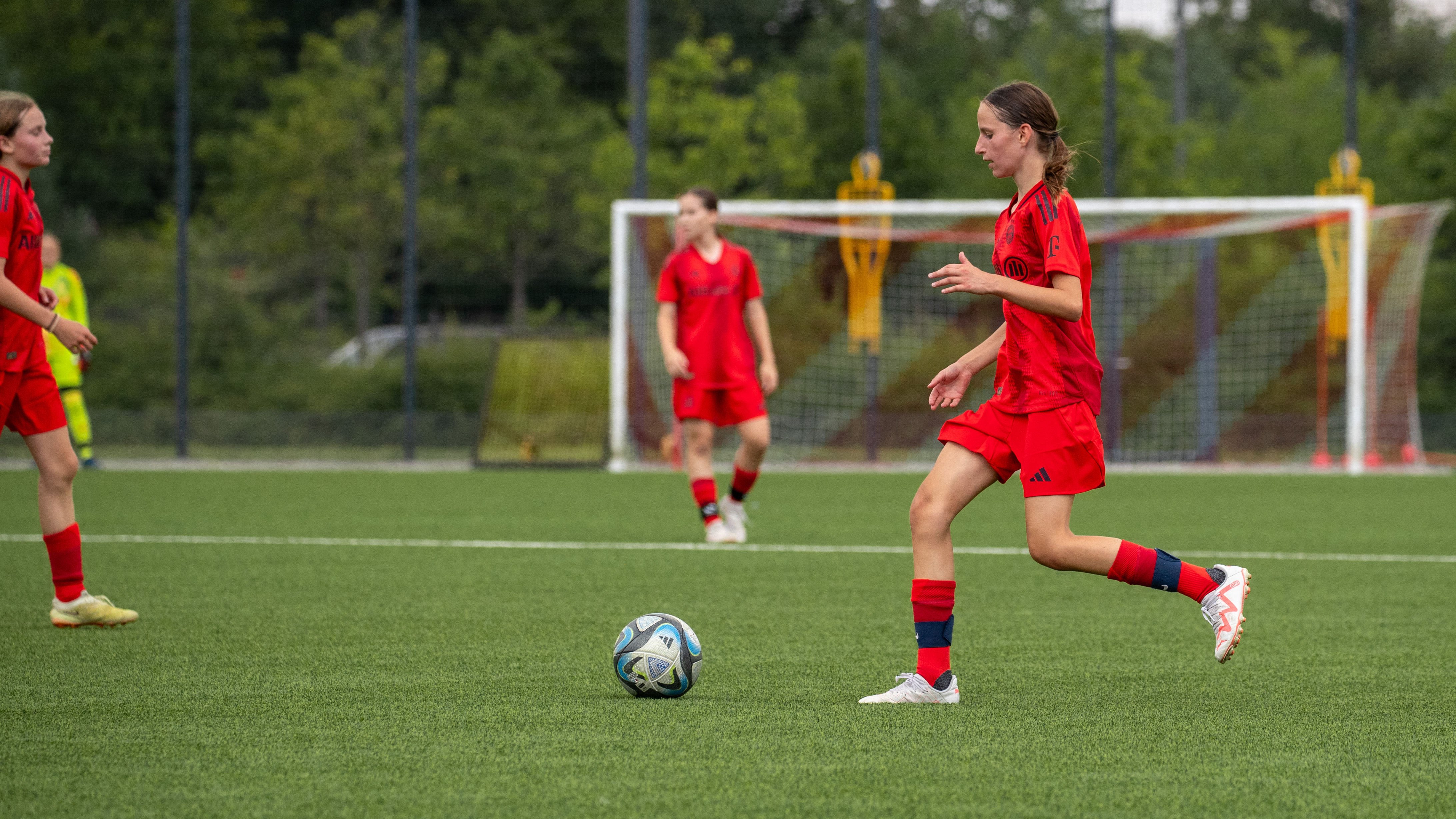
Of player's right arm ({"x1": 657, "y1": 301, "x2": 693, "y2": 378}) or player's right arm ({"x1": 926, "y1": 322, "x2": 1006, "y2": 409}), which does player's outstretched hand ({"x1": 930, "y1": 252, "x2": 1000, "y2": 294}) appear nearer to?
player's right arm ({"x1": 926, "y1": 322, "x2": 1006, "y2": 409})

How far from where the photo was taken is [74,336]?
5.09 metres

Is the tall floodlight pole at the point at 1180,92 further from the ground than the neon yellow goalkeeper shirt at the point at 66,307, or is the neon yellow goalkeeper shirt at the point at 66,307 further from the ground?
the tall floodlight pole at the point at 1180,92

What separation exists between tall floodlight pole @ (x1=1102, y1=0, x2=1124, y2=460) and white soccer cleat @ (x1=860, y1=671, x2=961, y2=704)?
13.1m

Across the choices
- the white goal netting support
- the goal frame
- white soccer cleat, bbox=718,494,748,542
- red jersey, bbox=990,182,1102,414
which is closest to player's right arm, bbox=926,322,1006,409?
red jersey, bbox=990,182,1102,414

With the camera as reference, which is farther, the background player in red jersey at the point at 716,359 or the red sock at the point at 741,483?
the red sock at the point at 741,483

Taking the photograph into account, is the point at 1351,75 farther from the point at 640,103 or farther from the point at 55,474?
the point at 55,474

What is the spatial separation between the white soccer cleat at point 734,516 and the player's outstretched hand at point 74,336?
4.02m

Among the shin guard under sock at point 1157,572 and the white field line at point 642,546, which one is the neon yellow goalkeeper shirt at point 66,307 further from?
the shin guard under sock at point 1157,572

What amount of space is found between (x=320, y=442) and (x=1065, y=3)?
944 inches

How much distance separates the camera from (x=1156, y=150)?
21.0 metres

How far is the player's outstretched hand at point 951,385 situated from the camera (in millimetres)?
4379

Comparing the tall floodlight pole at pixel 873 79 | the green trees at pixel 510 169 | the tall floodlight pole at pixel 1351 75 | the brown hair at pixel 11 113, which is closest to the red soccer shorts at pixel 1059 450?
the brown hair at pixel 11 113

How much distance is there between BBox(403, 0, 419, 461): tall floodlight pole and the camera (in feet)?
57.1

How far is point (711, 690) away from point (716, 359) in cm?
444
